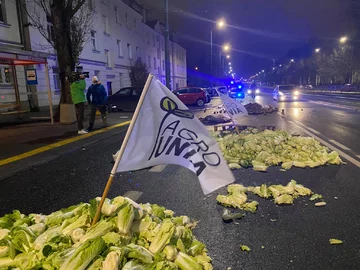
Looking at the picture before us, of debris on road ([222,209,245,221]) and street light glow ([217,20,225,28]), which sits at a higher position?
street light glow ([217,20,225,28])

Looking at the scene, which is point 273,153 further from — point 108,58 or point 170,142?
point 108,58

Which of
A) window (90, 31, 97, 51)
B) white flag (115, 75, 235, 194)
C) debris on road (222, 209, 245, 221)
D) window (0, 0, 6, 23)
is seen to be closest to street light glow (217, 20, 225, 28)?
window (90, 31, 97, 51)

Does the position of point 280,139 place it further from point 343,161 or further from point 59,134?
point 59,134

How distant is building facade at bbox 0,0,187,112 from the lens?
18.0m

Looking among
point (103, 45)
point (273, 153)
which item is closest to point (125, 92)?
point (103, 45)

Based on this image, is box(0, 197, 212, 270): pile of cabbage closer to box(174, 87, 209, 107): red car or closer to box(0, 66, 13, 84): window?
box(0, 66, 13, 84): window

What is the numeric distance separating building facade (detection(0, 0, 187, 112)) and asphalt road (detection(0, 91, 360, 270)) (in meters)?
7.71

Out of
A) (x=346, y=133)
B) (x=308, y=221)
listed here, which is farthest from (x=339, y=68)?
(x=308, y=221)

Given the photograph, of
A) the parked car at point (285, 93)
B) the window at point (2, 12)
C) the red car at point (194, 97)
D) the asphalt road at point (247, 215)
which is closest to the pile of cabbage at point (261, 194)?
the asphalt road at point (247, 215)

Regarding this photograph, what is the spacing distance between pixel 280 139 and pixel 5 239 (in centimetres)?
620

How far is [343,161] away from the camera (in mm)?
6293

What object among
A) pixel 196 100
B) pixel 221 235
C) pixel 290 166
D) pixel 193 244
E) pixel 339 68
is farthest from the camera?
pixel 339 68

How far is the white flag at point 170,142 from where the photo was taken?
109 inches

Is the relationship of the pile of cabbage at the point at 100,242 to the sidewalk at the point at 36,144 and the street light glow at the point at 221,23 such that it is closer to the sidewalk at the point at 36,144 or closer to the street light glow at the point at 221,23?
the sidewalk at the point at 36,144
